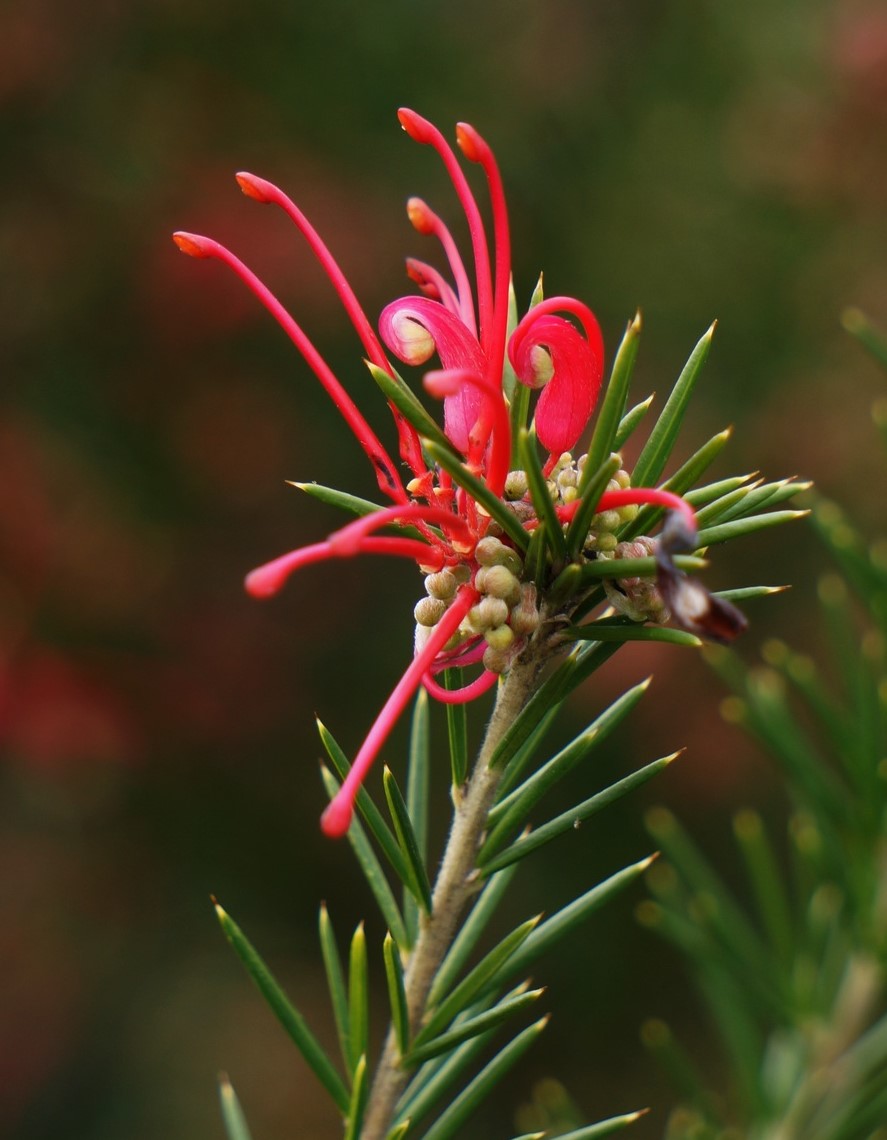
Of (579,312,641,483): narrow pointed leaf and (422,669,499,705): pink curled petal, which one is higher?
(579,312,641,483): narrow pointed leaf

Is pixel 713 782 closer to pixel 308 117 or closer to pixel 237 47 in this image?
pixel 308 117

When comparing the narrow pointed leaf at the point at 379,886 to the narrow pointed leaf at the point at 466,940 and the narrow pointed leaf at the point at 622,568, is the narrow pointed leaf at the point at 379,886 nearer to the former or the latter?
the narrow pointed leaf at the point at 466,940

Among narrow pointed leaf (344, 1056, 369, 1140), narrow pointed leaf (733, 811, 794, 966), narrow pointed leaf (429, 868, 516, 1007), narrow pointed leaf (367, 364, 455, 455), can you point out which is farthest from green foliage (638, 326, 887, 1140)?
narrow pointed leaf (367, 364, 455, 455)

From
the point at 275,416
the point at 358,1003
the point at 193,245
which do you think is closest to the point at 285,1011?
the point at 358,1003

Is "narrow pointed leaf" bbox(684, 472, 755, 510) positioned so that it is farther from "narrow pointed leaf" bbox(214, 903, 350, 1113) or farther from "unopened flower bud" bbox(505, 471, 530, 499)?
"narrow pointed leaf" bbox(214, 903, 350, 1113)

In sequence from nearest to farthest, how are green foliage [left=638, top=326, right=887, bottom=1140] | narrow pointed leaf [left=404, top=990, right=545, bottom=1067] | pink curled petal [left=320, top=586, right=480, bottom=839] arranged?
pink curled petal [left=320, top=586, right=480, bottom=839] < narrow pointed leaf [left=404, top=990, right=545, bottom=1067] < green foliage [left=638, top=326, right=887, bottom=1140]
